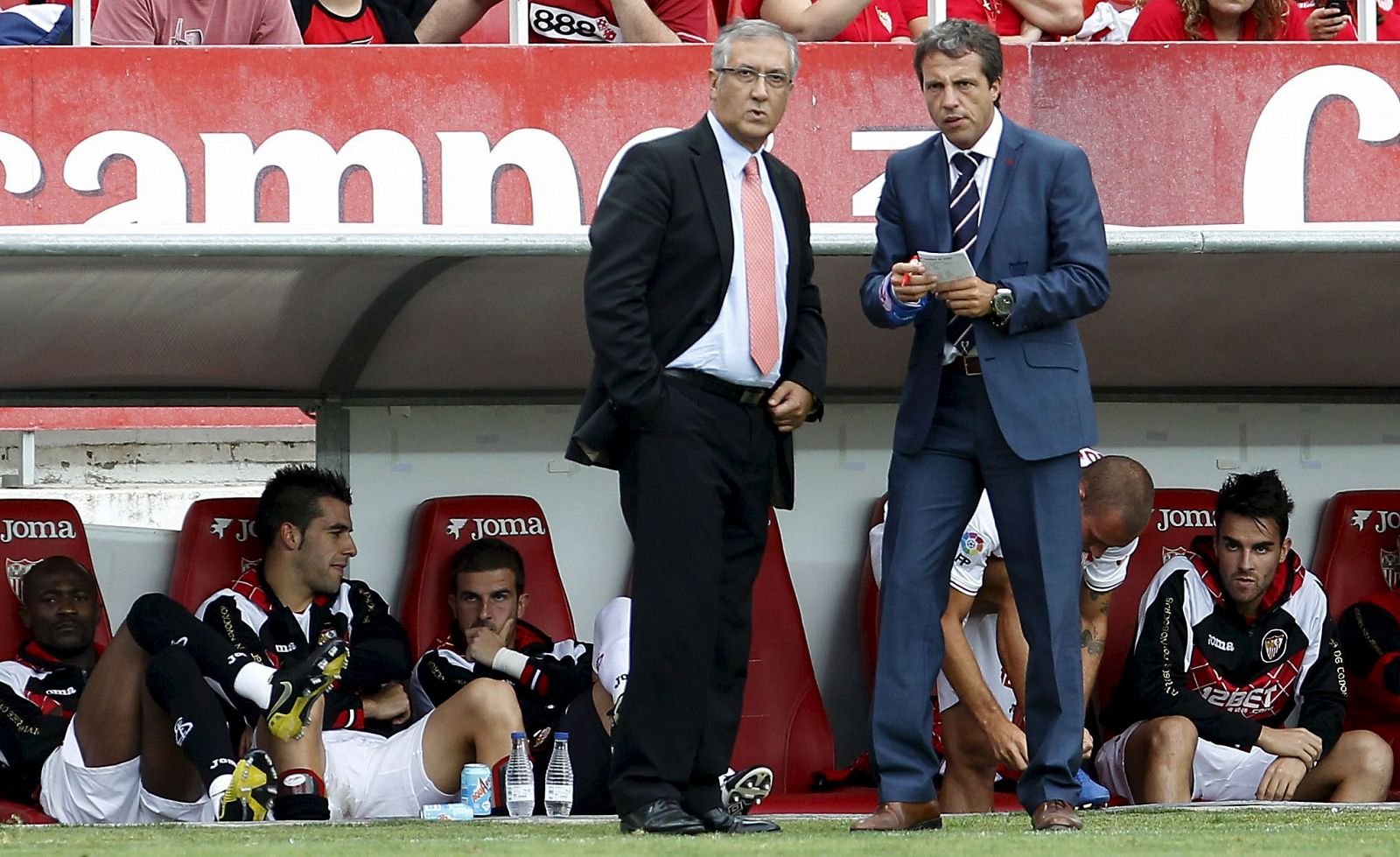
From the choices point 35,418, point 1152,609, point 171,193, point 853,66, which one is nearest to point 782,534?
point 1152,609

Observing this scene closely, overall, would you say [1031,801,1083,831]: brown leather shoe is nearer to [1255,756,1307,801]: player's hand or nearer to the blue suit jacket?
the blue suit jacket

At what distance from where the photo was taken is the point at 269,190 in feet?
17.1

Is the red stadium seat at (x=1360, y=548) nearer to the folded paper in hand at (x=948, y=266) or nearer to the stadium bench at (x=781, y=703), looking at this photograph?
the stadium bench at (x=781, y=703)

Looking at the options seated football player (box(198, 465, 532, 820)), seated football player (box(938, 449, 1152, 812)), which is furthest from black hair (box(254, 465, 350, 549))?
seated football player (box(938, 449, 1152, 812))

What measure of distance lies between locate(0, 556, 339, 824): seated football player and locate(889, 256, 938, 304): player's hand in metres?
1.83

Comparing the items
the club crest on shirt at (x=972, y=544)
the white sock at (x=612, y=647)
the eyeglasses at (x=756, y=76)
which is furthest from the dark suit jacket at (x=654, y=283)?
the white sock at (x=612, y=647)

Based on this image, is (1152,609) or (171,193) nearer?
(171,193)

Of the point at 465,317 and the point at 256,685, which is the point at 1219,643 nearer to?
the point at 465,317

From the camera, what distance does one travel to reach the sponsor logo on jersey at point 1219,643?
5910mm

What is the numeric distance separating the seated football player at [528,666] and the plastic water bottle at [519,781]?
67 millimetres

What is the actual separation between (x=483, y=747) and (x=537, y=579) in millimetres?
950

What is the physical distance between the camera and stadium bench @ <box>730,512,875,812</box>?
609 cm

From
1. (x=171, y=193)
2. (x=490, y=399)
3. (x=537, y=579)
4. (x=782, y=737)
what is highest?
(x=171, y=193)

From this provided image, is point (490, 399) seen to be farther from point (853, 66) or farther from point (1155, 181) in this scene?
point (1155, 181)
